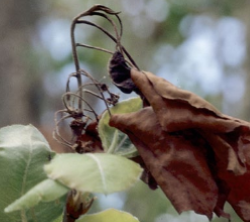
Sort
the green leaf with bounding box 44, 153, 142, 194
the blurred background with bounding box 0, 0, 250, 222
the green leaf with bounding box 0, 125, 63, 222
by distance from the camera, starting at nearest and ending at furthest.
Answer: the green leaf with bounding box 44, 153, 142, 194, the green leaf with bounding box 0, 125, 63, 222, the blurred background with bounding box 0, 0, 250, 222

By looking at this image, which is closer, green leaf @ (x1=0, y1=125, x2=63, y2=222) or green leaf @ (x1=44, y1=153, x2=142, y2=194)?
green leaf @ (x1=44, y1=153, x2=142, y2=194)

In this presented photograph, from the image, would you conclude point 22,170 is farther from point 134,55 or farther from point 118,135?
point 134,55

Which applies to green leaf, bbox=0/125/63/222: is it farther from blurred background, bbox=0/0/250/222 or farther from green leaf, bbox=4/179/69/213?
blurred background, bbox=0/0/250/222

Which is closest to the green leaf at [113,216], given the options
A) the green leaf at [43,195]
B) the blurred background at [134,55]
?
the green leaf at [43,195]

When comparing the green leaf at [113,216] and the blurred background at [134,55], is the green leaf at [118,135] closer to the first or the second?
the green leaf at [113,216]

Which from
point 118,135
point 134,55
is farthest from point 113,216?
point 134,55

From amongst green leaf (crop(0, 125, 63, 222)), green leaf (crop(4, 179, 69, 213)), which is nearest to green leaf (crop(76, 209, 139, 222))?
green leaf (crop(0, 125, 63, 222))

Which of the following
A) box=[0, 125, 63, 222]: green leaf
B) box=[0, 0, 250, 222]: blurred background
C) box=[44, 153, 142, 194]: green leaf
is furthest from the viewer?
box=[0, 0, 250, 222]: blurred background
